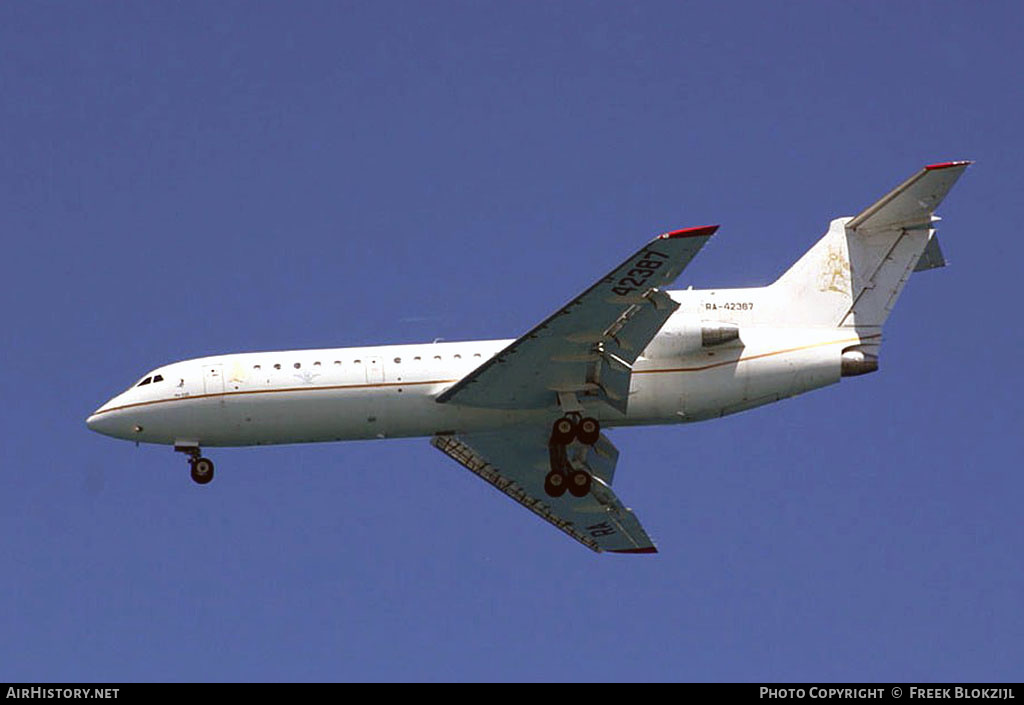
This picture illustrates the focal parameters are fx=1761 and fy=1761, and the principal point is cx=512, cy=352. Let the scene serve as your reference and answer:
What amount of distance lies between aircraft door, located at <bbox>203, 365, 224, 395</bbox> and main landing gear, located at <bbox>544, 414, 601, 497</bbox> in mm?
9061

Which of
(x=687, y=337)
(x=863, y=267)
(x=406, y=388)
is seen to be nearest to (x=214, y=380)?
(x=406, y=388)

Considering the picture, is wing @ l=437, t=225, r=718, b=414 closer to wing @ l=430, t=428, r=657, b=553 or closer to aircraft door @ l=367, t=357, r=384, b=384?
aircraft door @ l=367, t=357, r=384, b=384

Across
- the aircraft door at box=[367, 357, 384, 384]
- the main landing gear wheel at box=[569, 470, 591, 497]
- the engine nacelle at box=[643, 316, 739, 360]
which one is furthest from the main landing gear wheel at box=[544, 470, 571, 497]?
the aircraft door at box=[367, 357, 384, 384]

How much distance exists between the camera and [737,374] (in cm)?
4666

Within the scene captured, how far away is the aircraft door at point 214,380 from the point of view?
1870 inches

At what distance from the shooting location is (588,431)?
46969 mm

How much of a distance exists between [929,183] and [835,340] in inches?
191

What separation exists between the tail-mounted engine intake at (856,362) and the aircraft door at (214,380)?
16.7 meters

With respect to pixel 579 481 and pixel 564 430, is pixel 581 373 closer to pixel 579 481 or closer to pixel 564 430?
pixel 564 430

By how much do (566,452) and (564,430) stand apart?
1.59 m

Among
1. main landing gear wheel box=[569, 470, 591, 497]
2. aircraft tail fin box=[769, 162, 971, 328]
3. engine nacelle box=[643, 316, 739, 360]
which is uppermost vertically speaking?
aircraft tail fin box=[769, 162, 971, 328]

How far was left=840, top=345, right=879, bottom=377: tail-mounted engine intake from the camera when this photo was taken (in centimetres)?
4738
